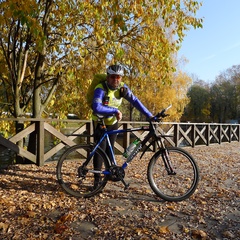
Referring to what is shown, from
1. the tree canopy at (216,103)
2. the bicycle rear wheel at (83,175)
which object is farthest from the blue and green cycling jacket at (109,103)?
the tree canopy at (216,103)

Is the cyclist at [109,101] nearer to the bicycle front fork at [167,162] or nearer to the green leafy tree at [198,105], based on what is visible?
the bicycle front fork at [167,162]

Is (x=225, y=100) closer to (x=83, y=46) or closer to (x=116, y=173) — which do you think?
(x=83, y=46)

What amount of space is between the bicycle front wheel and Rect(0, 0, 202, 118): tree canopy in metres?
3.21

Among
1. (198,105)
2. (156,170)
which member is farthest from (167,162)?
(198,105)

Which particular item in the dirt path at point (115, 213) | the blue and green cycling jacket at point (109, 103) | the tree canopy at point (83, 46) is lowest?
the dirt path at point (115, 213)

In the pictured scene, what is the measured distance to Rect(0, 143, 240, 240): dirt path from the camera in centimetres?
282

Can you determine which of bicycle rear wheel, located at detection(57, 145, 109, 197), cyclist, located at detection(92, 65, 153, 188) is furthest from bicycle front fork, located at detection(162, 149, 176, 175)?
bicycle rear wheel, located at detection(57, 145, 109, 197)

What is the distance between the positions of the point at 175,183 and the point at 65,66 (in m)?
5.08

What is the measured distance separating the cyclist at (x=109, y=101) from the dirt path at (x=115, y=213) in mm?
604

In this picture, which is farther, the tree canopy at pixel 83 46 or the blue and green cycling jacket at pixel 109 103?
the tree canopy at pixel 83 46

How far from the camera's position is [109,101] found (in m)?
4.02

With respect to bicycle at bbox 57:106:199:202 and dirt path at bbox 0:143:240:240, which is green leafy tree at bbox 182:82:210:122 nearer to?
dirt path at bbox 0:143:240:240

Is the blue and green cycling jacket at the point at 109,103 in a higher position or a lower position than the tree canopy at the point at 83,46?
lower

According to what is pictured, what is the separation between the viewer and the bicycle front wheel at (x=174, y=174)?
3826 millimetres
